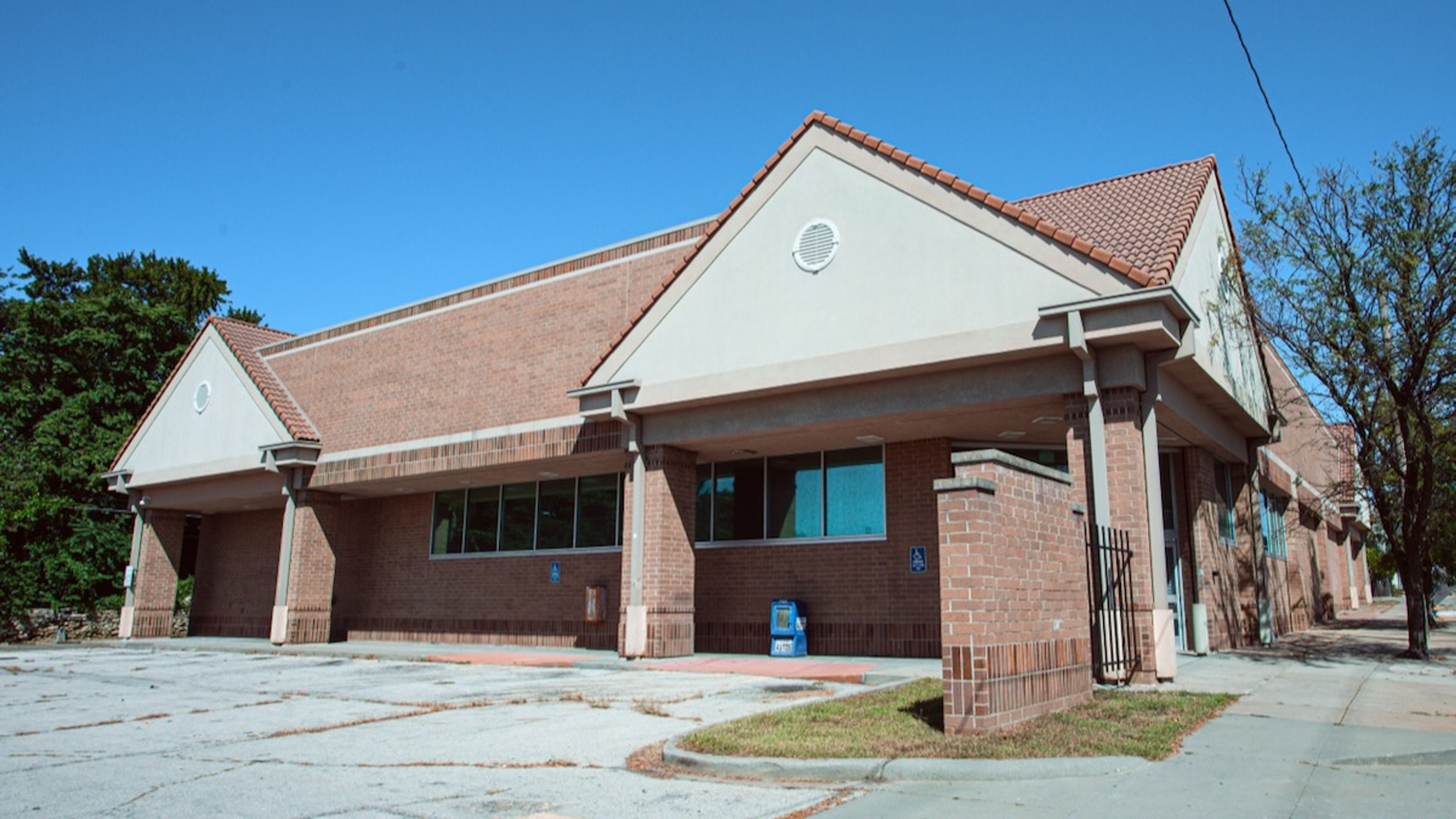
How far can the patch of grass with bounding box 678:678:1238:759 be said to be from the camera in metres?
7.26

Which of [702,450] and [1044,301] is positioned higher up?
[1044,301]

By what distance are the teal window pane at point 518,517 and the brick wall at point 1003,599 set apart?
15429mm

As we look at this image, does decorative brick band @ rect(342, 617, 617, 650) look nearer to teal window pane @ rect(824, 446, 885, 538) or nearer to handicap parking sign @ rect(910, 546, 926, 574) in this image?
teal window pane @ rect(824, 446, 885, 538)

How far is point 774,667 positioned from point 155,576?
71.8 ft

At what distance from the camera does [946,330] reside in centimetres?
1392

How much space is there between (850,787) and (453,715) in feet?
18.7

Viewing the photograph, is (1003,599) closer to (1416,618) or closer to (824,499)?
(824,499)

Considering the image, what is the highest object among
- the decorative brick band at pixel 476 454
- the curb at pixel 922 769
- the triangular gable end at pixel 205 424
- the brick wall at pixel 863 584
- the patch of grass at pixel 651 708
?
the triangular gable end at pixel 205 424

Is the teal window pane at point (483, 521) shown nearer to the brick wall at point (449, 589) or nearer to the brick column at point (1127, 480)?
the brick wall at point (449, 589)

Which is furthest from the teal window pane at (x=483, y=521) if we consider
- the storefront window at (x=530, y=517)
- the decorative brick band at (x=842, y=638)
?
the decorative brick band at (x=842, y=638)

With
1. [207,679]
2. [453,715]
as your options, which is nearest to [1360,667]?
[453,715]

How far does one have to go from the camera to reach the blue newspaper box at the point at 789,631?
58.4 feet

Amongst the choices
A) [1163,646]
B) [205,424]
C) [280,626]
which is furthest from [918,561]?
[205,424]

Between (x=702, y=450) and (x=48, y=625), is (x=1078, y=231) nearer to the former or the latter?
(x=702, y=450)
